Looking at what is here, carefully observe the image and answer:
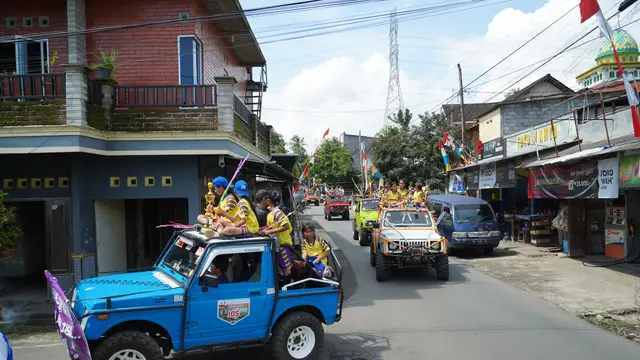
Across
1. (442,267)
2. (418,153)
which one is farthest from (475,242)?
(418,153)

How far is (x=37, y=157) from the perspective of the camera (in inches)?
382

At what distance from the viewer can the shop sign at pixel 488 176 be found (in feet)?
62.6

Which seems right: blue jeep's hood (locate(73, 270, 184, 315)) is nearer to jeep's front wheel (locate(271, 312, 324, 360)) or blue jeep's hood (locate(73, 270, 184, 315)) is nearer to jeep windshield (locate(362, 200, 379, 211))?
jeep's front wheel (locate(271, 312, 324, 360))

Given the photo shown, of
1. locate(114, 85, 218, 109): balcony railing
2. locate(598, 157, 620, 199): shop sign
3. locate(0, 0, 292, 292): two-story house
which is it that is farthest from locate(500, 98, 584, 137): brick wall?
locate(114, 85, 218, 109): balcony railing

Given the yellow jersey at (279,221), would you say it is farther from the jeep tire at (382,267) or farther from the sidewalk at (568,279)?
the sidewalk at (568,279)

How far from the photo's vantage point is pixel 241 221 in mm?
5902

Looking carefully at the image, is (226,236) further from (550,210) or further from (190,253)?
(550,210)

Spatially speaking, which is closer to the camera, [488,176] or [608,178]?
[608,178]

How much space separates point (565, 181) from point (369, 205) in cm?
818

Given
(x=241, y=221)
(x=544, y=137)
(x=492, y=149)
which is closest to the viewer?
(x=241, y=221)

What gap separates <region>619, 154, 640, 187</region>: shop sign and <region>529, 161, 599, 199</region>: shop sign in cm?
99

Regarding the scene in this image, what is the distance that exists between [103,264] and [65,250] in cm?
95

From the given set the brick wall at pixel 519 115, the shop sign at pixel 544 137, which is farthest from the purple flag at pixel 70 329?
the brick wall at pixel 519 115

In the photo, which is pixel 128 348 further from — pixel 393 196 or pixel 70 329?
pixel 393 196
